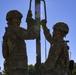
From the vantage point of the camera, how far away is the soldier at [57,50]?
8750 millimetres

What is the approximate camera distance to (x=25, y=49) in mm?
8484

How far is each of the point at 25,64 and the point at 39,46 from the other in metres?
0.58

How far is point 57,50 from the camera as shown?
8.88 metres

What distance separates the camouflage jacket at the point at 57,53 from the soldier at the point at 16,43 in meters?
0.68

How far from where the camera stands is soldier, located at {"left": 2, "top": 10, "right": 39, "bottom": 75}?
836 centimetres

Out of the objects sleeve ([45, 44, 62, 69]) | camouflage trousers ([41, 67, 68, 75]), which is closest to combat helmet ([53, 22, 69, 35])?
sleeve ([45, 44, 62, 69])

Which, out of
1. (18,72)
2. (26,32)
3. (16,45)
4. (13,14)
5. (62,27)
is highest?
(13,14)

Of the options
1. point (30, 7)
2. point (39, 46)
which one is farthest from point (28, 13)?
point (39, 46)

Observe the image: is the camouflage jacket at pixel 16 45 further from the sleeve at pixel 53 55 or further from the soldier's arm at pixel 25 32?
the sleeve at pixel 53 55

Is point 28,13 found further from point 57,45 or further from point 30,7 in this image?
point 57,45

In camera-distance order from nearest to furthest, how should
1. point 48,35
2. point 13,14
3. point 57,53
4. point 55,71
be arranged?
point 13,14, point 55,71, point 57,53, point 48,35

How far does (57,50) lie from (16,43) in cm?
115

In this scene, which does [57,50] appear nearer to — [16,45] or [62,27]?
[62,27]

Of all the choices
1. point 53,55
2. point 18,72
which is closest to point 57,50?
point 53,55
